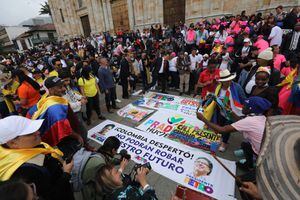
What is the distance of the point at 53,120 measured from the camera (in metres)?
2.72

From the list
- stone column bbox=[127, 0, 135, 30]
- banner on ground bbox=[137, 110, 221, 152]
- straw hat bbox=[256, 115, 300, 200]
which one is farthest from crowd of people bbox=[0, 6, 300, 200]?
stone column bbox=[127, 0, 135, 30]

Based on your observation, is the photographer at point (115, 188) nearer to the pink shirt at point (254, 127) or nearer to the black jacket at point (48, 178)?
the black jacket at point (48, 178)

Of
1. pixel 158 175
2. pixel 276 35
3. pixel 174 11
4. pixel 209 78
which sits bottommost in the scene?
pixel 158 175

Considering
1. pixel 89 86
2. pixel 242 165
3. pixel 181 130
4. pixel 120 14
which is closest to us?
pixel 242 165

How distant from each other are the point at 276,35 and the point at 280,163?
8476 mm

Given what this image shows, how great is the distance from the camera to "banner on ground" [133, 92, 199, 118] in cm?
576

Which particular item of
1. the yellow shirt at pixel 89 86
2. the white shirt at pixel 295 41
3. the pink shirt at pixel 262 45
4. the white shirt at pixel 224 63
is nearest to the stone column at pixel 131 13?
the white shirt at pixel 224 63

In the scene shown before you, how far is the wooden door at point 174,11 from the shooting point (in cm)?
1497

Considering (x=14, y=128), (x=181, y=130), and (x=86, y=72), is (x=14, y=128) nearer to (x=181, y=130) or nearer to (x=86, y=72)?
(x=86, y=72)

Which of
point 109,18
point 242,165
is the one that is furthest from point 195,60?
point 109,18

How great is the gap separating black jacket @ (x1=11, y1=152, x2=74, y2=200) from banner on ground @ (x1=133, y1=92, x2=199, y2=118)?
422 centimetres

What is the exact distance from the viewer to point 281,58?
5.25 metres

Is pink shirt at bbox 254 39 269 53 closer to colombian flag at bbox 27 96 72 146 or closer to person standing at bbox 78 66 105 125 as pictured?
person standing at bbox 78 66 105 125

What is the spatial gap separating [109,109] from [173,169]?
3.63m
